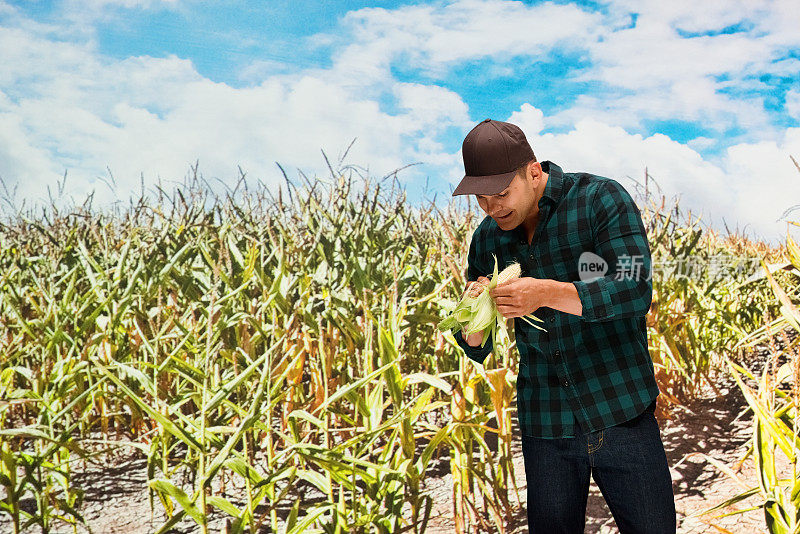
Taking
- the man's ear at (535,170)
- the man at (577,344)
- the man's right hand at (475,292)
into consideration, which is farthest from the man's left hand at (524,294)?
the man's ear at (535,170)

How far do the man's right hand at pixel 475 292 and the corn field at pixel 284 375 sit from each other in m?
0.06

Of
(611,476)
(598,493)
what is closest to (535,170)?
(611,476)

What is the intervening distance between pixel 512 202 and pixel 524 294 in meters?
0.23

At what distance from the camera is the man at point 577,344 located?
1341 millimetres

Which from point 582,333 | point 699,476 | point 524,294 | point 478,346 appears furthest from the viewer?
point 699,476

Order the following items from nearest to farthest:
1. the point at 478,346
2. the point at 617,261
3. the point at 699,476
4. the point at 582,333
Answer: the point at 617,261
the point at 582,333
the point at 478,346
the point at 699,476

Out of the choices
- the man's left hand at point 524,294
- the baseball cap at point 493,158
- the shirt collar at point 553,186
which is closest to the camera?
the man's left hand at point 524,294

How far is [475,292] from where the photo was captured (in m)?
1.41

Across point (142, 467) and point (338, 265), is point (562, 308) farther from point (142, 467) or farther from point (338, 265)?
point (142, 467)

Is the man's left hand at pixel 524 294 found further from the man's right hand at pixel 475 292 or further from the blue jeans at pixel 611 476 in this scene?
the blue jeans at pixel 611 476

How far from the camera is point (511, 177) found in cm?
134

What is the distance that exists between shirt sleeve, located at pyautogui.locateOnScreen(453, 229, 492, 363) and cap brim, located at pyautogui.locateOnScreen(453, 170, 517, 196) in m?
0.33

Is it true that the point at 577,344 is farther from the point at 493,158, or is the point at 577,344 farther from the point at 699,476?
the point at 699,476

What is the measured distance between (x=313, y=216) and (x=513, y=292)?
2.47m
